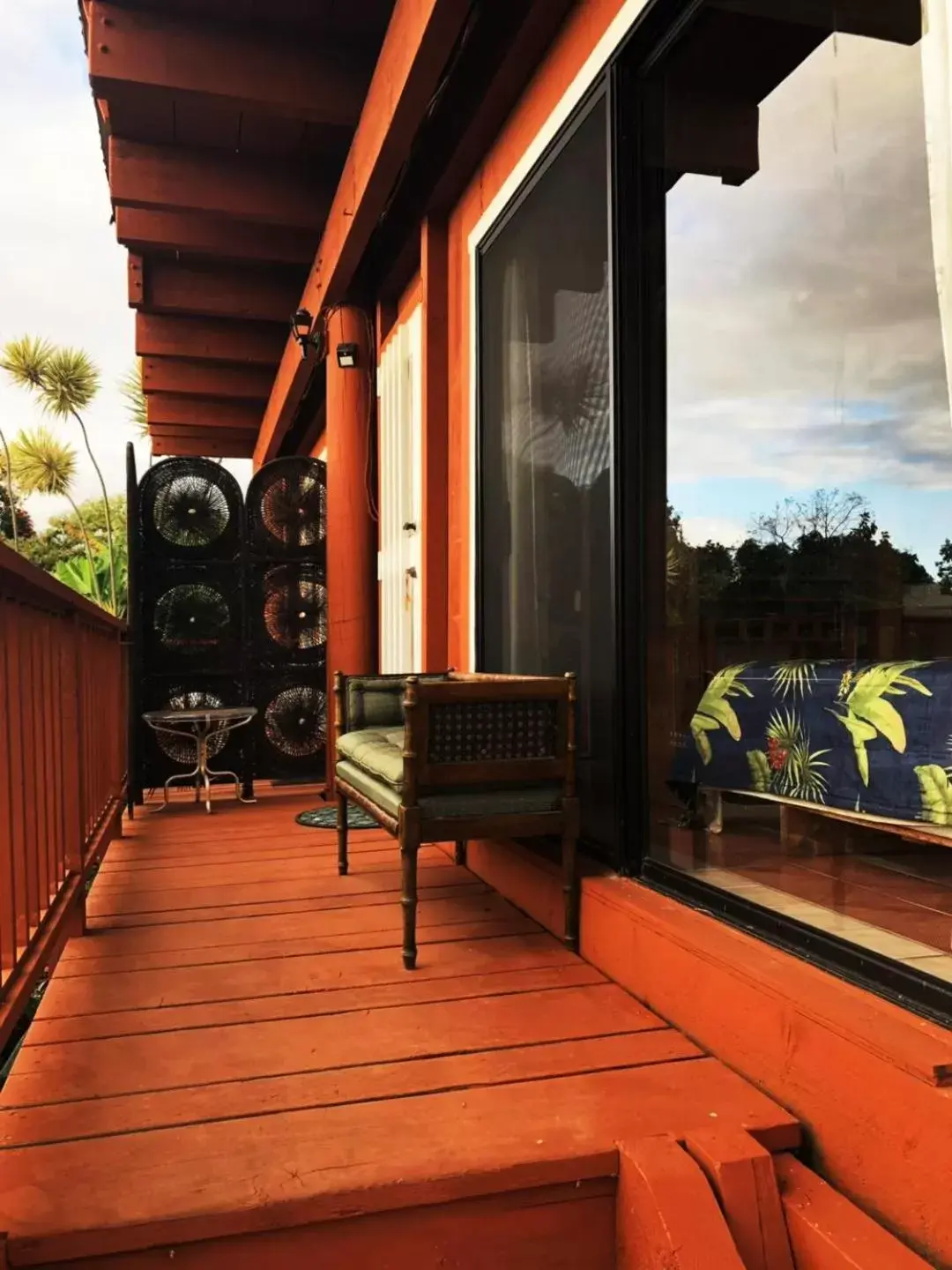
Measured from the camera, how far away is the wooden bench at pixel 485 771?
220 cm

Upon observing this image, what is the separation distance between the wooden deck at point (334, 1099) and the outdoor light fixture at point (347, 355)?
3253 mm

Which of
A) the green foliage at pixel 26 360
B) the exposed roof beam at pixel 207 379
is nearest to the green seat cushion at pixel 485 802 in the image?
the exposed roof beam at pixel 207 379

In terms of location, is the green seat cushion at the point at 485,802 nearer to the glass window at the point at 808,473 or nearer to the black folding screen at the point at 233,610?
the glass window at the point at 808,473

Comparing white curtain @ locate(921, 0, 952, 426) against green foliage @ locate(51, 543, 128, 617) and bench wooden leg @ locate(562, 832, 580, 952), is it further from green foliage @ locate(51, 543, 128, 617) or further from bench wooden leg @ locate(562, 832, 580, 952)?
green foliage @ locate(51, 543, 128, 617)

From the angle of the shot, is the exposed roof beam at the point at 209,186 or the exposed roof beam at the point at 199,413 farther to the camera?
the exposed roof beam at the point at 199,413

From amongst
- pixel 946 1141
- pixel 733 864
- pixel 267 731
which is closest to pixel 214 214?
pixel 267 731

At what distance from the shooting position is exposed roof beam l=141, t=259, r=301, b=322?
5449 mm

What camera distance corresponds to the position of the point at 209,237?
16.0 ft

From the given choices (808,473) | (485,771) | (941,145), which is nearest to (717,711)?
(485,771)

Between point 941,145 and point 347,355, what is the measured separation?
3909 millimetres

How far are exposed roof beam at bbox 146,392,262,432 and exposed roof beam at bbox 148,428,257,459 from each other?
267 mm

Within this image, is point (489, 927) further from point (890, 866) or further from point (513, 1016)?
point (890, 866)

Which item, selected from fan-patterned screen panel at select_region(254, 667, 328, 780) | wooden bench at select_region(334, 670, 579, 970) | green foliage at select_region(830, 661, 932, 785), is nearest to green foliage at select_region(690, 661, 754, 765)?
green foliage at select_region(830, 661, 932, 785)

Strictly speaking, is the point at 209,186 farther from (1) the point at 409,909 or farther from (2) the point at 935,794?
(2) the point at 935,794
